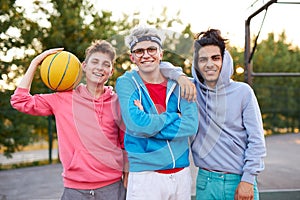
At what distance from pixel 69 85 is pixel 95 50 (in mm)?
296

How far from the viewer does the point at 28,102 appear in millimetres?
2727

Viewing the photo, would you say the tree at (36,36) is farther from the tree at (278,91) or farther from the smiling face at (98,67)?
the tree at (278,91)

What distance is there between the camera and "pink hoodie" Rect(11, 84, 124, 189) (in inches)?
104

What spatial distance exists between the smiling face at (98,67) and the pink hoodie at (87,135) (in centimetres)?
12

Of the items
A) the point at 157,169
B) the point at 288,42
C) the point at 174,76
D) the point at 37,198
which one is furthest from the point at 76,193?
the point at 288,42

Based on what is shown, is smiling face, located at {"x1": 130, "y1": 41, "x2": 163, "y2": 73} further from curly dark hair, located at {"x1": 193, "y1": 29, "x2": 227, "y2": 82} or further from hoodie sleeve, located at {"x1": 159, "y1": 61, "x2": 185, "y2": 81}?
curly dark hair, located at {"x1": 193, "y1": 29, "x2": 227, "y2": 82}

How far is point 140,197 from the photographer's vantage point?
2377mm

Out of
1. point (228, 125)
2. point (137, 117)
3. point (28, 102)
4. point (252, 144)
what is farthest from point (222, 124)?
point (28, 102)

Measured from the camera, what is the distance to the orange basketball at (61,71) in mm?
2725

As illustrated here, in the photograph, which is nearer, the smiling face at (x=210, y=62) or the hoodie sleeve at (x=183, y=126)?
the hoodie sleeve at (x=183, y=126)

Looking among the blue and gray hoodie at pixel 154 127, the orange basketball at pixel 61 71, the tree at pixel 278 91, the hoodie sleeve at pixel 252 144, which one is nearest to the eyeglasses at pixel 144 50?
the blue and gray hoodie at pixel 154 127

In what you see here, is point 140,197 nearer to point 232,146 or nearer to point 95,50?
point 232,146

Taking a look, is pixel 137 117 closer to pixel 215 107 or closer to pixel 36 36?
pixel 215 107

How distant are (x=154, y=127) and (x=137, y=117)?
0.11m
